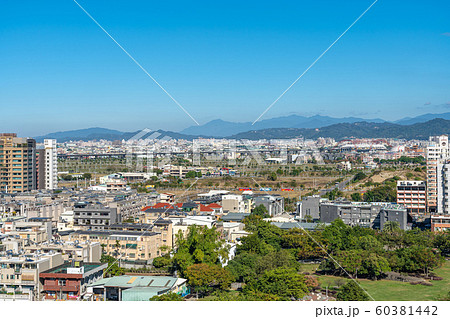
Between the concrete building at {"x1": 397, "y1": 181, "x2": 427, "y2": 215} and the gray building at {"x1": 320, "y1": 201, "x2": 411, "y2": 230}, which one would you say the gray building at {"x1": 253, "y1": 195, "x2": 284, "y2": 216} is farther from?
the concrete building at {"x1": 397, "y1": 181, "x2": 427, "y2": 215}

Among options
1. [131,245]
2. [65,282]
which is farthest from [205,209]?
[65,282]

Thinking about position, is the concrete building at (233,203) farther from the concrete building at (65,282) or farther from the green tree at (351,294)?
the green tree at (351,294)

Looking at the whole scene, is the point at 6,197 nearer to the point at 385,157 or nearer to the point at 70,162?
the point at 70,162

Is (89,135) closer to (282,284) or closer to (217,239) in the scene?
(217,239)

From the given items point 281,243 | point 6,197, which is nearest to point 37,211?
point 6,197

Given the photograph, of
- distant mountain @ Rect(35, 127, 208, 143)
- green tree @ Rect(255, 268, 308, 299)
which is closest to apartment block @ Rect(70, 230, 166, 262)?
green tree @ Rect(255, 268, 308, 299)

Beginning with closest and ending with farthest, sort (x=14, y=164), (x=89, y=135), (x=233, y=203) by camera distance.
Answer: (x=233, y=203) → (x=14, y=164) → (x=89, y=135)
